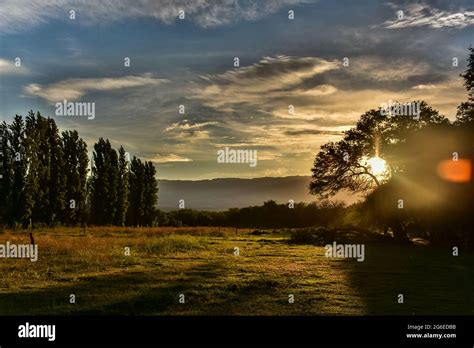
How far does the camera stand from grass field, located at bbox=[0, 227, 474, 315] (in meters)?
16.1

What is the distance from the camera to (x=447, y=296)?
61.3 ft

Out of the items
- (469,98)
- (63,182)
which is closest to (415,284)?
(469,98)

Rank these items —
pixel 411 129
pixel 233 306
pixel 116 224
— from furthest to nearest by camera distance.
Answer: pixel 116 224 → pixel 411 129 → pixel 233 306

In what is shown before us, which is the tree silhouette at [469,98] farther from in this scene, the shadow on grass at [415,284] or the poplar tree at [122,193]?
the poplar tree at [122,193]

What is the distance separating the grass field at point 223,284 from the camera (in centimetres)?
1609

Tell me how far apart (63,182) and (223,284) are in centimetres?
5270

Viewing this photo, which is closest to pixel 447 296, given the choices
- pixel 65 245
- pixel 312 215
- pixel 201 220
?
pixel 65 245

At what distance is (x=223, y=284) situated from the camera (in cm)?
2008

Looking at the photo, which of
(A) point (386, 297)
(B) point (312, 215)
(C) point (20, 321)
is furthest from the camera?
(B) point (312, 215)

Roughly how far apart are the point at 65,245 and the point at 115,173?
4387 centimetres

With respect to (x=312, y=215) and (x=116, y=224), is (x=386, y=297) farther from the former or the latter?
(x=312, y=215)

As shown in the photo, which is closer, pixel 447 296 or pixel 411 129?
pixel 447 296

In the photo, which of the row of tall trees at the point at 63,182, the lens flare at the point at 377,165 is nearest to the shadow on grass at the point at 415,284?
the lens flare at the point at 377,165

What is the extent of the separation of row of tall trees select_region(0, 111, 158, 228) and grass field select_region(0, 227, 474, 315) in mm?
30684
